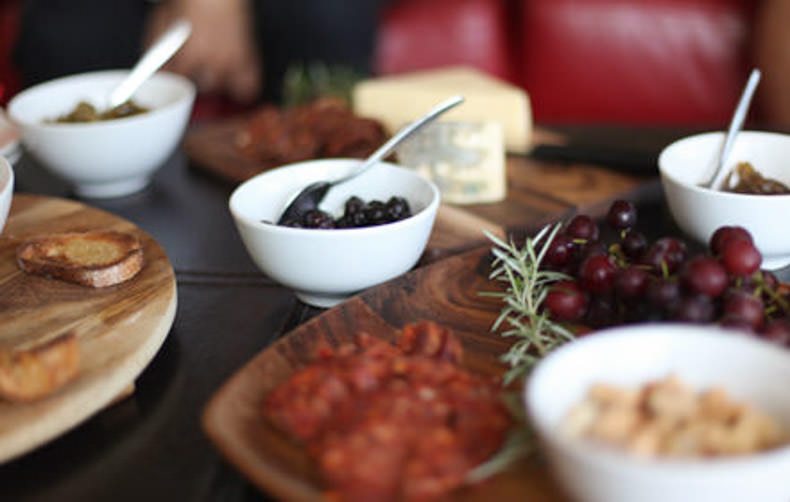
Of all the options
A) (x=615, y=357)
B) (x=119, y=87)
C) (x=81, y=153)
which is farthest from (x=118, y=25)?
(x=615, y=357)

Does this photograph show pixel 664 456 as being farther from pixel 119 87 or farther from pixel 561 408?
pixel 119 87

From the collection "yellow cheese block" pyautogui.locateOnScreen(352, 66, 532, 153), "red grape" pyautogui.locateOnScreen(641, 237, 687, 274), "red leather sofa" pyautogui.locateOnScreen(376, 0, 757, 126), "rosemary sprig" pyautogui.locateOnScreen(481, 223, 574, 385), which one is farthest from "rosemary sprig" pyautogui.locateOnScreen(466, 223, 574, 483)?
"red leather sofa" pyautogui.locateOnScreen(376, 0, 757, 126)

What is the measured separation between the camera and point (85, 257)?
1081 mm

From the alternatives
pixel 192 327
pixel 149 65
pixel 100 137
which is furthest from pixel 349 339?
pixel 149 65

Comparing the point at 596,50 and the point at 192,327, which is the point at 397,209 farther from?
the point at 596,50

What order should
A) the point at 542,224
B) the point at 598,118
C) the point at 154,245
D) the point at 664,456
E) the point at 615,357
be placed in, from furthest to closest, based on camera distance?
1. the point at 598,118
2. the point at 542,224
3. the point at 154,245
4. the point at 615,357
5. the point at 664,456

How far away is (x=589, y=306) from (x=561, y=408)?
10.9 inches

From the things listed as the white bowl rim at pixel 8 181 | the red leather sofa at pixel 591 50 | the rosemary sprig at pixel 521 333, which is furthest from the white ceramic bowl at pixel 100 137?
the red leather sofa at pixel 591 50

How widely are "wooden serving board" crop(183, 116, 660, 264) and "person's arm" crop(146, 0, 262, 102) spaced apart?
1281 millimetres

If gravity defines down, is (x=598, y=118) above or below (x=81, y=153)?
below

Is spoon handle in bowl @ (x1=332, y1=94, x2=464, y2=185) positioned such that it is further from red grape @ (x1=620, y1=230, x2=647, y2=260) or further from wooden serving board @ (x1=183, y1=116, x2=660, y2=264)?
red grape @ (x1=620, y1=230, x2=647, y2=260)

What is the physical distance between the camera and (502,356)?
81cm

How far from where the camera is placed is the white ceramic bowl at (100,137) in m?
1.35

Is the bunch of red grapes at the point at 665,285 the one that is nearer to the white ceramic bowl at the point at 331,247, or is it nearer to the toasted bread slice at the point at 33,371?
the white ceramic bowl at the point at 331,247
